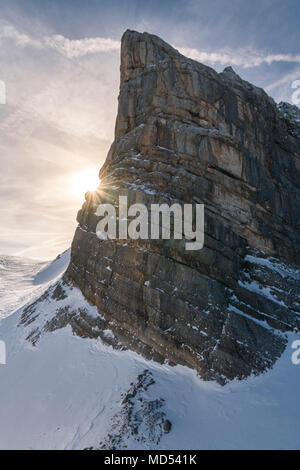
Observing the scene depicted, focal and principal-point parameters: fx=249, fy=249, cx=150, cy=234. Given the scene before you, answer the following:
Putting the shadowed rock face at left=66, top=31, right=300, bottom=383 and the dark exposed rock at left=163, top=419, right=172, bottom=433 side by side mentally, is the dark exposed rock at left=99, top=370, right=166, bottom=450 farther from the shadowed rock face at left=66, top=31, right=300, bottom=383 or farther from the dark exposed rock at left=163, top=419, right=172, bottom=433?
the shadowed rock face at left=66, top=31, right=300, bottom=383

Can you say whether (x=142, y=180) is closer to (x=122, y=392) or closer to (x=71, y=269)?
(x=71, y=269)

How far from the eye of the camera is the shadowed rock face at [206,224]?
1842 cm

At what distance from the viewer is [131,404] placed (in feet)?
51.4

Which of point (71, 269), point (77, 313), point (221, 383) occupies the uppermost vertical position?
point (71, 269)

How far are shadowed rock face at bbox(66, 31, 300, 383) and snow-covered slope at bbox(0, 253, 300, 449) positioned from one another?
1239 millimetres

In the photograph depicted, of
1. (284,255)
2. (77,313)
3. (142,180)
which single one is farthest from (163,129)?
(77,313)

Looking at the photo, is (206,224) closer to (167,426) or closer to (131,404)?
(131,404)

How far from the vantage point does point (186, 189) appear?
2225 centimetres

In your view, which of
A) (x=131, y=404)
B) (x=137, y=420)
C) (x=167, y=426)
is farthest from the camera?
(x=131, y=404)

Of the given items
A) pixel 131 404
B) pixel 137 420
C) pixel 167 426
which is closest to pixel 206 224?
pixel 131 404

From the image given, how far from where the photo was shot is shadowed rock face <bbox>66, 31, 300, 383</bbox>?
18.4 meters

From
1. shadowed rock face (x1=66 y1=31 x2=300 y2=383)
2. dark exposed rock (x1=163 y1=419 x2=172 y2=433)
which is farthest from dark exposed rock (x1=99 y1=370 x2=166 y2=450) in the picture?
shadowed rock face (x1=66 y1=31 x2=300 y2=383)

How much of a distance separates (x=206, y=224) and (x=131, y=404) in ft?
46.5

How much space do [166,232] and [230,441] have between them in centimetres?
1358
